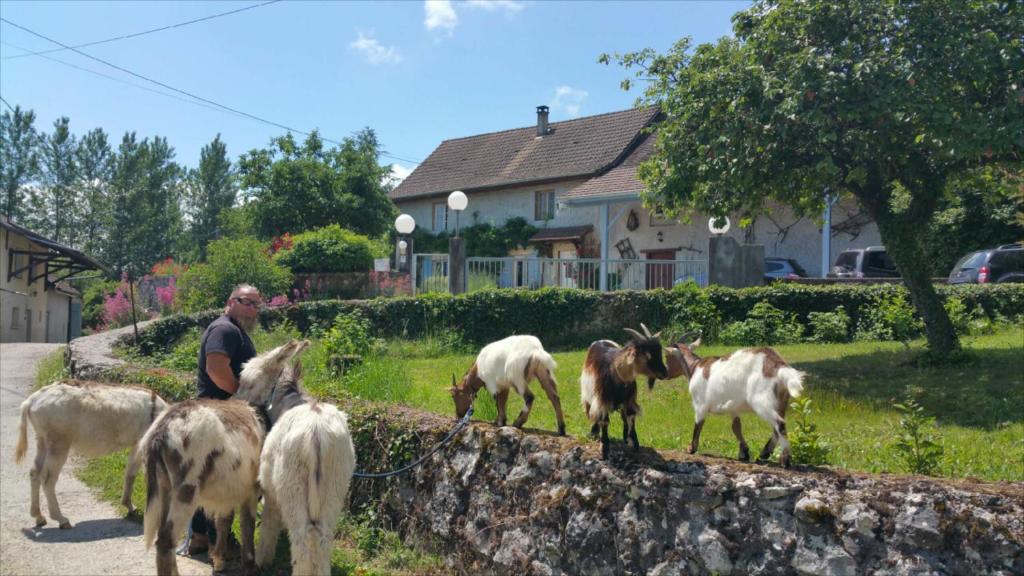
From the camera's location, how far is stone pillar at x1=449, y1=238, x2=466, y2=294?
18.6 m

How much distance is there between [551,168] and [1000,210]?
16.3 metres

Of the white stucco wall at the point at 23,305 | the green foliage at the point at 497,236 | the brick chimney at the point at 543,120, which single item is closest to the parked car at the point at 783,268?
the green foliage at the point at 497,236

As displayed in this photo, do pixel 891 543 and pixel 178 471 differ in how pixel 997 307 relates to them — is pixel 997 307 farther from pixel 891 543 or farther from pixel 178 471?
pixel 178 471

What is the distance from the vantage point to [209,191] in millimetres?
79875

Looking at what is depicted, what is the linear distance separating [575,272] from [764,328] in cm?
601

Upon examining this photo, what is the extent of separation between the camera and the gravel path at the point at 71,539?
23.0ft

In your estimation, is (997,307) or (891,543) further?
(997,307)

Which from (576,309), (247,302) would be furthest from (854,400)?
(576,309)

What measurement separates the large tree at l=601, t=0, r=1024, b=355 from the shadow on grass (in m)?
0.68

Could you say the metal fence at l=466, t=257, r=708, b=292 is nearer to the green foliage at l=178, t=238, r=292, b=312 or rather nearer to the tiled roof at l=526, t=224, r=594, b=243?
the green foliage at l=178, t=238, r=292, b=312

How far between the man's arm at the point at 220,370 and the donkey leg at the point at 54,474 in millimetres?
2320

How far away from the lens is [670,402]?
9.84 m

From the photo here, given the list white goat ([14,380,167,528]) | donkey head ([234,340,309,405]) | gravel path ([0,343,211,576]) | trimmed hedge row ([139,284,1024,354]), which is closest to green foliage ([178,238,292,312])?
trimmed hedge row ([139,284,1024,354])

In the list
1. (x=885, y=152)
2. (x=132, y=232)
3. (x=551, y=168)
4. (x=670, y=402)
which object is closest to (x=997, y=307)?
(x=885, y=152)
